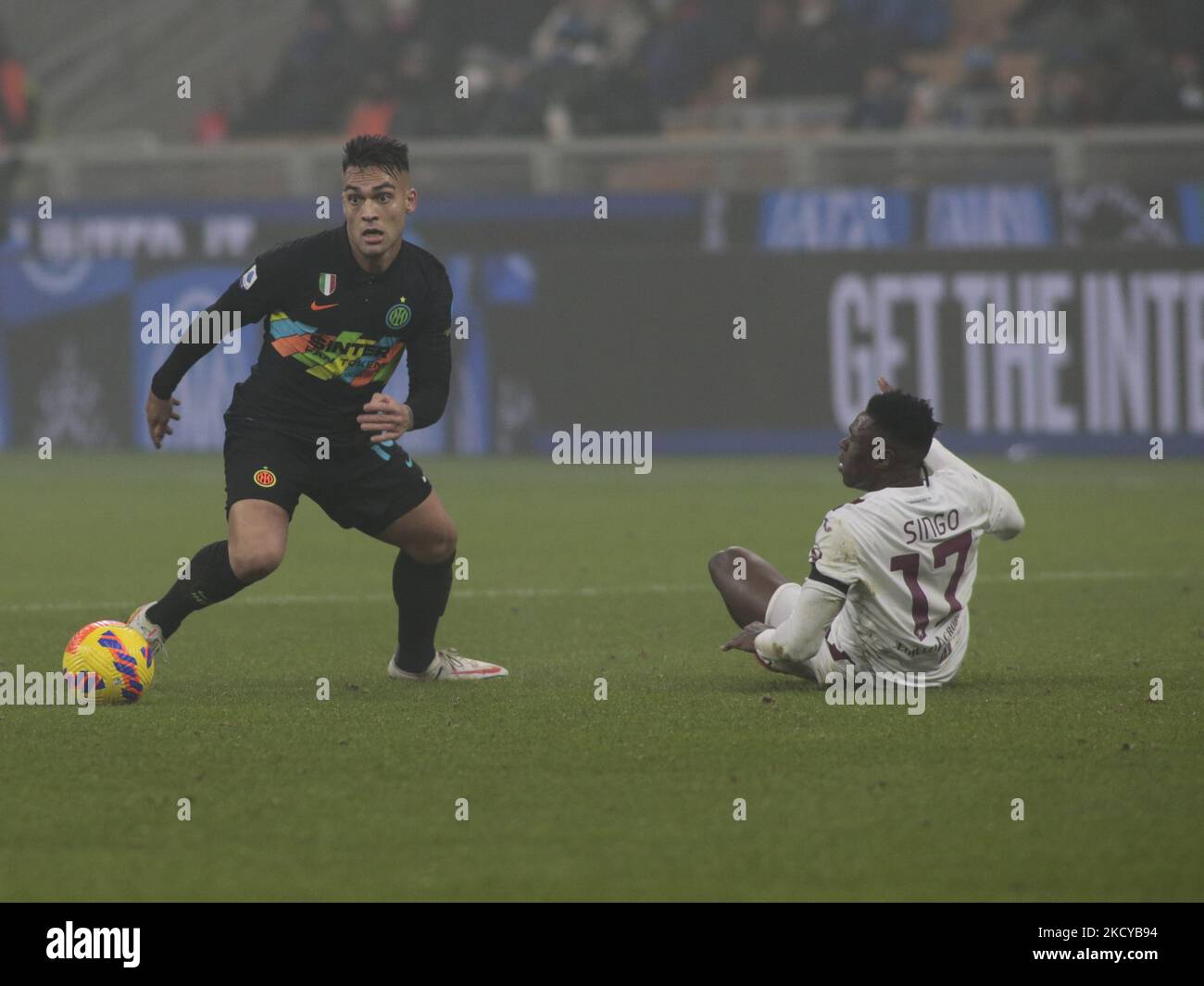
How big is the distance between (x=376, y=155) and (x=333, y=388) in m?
0.79

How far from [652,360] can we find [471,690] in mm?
10905

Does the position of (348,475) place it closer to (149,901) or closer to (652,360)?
(149,901)

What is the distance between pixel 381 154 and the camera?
6.82 meters

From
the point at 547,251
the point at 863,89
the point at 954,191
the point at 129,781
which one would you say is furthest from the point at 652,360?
the point at 129,781

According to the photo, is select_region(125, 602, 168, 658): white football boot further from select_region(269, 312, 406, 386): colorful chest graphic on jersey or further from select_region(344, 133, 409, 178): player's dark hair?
select_region(344, 133, 409, 178): player's dark hair

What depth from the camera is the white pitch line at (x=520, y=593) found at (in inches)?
374

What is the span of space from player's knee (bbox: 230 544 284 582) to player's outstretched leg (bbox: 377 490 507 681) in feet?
1.61

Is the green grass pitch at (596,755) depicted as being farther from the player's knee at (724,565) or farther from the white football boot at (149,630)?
the player's knee at (724,565)

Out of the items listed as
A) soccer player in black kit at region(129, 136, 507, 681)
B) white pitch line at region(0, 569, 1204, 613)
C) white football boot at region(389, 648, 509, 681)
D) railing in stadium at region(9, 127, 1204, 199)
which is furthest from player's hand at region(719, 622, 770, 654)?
railing in stadium at region(9, 127, 1204, 199)

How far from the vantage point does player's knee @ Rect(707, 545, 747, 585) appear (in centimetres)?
719

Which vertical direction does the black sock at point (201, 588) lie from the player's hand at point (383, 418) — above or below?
below

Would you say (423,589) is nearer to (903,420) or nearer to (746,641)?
(746,641)

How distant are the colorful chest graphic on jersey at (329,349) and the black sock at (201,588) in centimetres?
67

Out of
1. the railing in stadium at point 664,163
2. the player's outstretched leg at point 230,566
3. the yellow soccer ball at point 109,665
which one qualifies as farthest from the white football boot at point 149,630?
the railing in stadium at point 664,163
